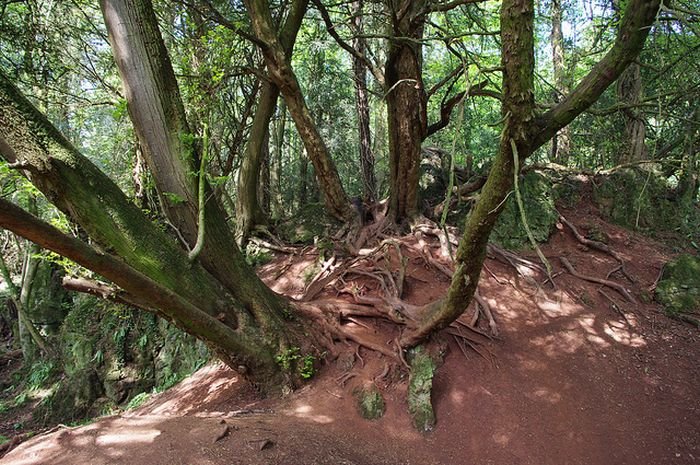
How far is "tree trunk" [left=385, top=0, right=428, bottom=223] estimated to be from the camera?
555 centimetres

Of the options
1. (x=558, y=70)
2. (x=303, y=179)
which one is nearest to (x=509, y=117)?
(x=558, y=70)

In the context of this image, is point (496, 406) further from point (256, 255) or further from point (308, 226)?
point (256, 255)

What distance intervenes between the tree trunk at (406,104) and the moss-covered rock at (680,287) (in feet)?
12.7

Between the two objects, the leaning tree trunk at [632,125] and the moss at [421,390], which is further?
the leaning tree trunk at [632,125]

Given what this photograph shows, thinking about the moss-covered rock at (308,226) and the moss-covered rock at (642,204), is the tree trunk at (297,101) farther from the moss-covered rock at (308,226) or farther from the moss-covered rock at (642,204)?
the moss-covered rock at (642,204)

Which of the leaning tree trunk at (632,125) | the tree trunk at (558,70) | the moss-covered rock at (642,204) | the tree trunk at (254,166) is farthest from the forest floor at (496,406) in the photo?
the tree trunk at (558,70)

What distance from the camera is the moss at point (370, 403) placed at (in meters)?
4.23

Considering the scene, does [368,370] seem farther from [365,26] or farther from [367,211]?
[365,26]

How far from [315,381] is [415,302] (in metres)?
1.79

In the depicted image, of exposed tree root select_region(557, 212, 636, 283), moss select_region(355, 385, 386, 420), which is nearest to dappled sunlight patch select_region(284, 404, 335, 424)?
moss select_region(355, 385, 386, 420)

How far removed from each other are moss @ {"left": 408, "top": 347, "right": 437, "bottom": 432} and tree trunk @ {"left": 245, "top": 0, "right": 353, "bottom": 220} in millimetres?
3768

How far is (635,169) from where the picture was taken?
7.28m

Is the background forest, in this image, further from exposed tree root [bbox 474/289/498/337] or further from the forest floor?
exposed tree root [bbox 474/289/498/337]

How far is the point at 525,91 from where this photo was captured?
2562 mm
